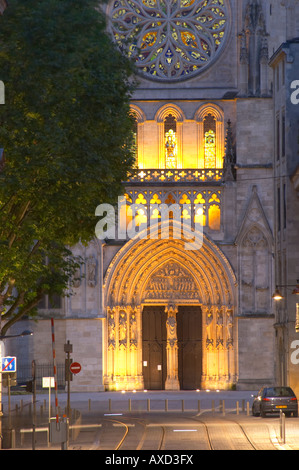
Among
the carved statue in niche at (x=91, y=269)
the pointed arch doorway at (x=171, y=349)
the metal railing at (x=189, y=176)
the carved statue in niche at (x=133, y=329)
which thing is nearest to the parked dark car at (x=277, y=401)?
the carved statue in niche at (x=91, y=269)

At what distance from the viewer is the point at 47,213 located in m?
30.4

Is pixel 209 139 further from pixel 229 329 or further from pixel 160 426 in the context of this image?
pixel 160 426

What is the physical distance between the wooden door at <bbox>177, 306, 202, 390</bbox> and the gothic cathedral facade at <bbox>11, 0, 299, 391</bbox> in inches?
2.1

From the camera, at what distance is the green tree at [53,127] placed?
94.6 feet

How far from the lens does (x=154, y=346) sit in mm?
55625

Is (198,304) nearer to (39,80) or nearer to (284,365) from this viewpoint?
(284,365)

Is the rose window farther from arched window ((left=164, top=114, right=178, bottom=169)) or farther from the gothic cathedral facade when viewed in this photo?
arched window ((left=164, top=114, right=178, bottom=169))

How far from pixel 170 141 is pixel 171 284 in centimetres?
656

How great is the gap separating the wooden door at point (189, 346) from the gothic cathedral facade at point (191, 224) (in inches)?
2.1

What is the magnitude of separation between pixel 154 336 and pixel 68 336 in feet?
15.4

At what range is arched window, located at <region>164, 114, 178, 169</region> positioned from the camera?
54.6 metres

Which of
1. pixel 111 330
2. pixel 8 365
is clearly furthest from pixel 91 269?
pixel 8 365

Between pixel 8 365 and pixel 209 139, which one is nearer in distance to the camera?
pixel 8 365

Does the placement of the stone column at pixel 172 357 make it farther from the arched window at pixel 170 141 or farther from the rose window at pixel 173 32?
the rose window at pixel 173 32
